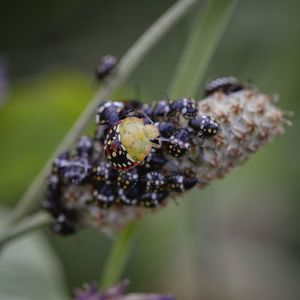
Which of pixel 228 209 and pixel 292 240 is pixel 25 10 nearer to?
pixel 228 209

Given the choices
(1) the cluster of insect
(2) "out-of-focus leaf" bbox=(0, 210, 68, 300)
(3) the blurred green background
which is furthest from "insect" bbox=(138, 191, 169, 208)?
(3) the blurred green background

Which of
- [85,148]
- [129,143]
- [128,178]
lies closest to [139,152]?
[129,143]

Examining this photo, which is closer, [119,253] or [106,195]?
[106,195]

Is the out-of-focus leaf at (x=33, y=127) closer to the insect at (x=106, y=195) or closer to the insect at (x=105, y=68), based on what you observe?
the insect at (x=105, y=68)

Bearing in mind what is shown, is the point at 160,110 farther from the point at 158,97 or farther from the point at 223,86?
the point at 158,97

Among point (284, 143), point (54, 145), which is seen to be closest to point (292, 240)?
point (284, 143)

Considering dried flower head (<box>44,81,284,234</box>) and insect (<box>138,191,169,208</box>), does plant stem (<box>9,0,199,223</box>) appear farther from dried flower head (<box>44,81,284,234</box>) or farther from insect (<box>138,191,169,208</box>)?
insect (<box>138,191,169,208</box>)

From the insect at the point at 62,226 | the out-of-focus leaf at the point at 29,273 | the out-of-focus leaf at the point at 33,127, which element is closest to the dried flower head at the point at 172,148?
the insect at the point at 62,226
